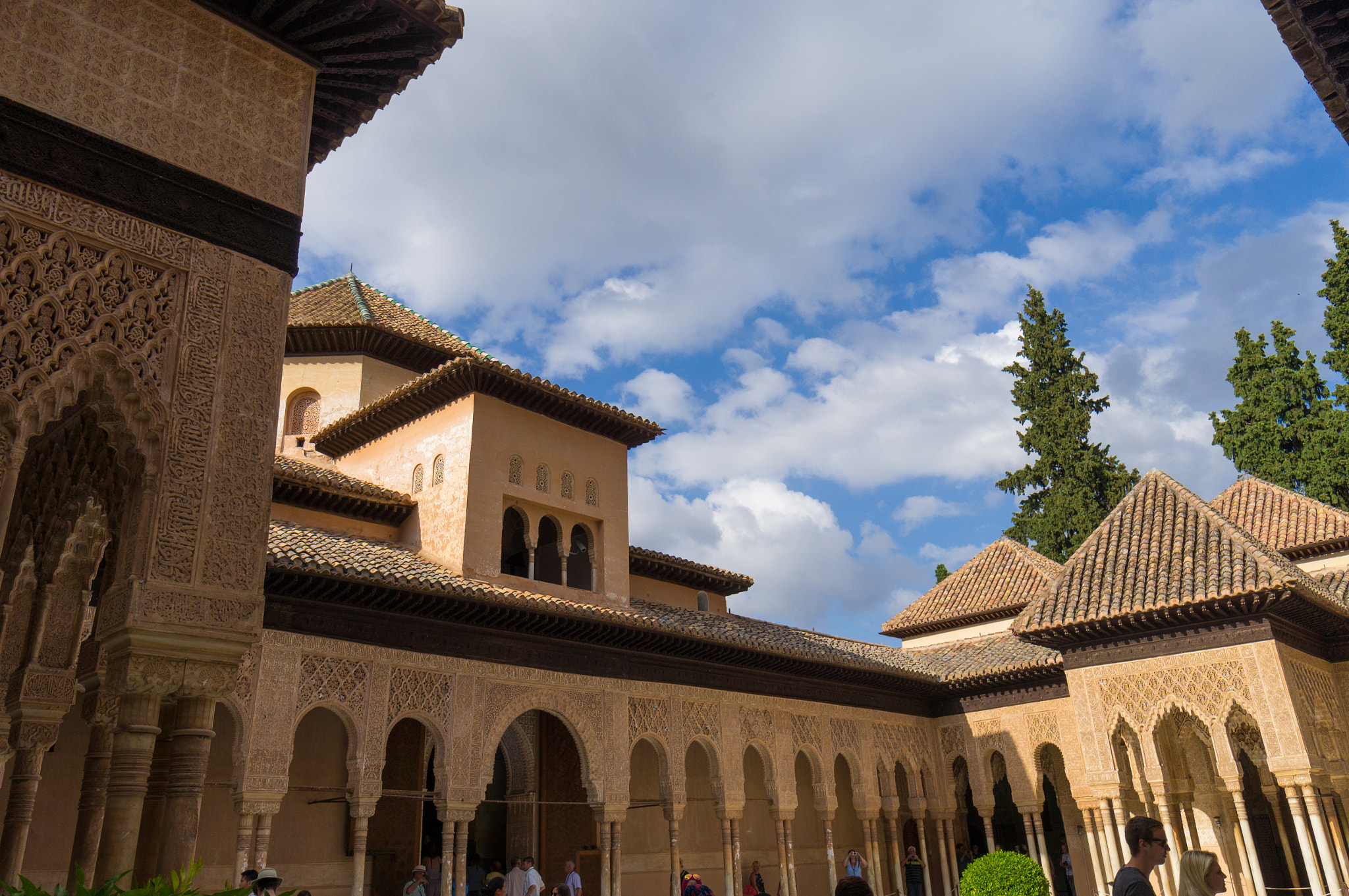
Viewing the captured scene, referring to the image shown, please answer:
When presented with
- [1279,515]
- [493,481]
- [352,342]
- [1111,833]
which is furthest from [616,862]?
[1279,515]

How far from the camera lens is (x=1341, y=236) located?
19609mm

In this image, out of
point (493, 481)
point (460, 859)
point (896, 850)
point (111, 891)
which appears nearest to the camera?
point (111, 891)

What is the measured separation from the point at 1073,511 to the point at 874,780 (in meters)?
9.79

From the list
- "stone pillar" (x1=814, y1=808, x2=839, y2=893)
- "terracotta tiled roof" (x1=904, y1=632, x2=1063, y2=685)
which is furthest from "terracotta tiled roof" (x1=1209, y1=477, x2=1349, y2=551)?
"stone pillar" (x1=814, y1=808, x2=839, y2=893)

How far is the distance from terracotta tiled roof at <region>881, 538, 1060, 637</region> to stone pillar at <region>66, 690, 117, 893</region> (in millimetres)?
17315

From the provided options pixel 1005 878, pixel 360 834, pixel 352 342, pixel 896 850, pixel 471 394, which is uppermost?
pixel 352 342

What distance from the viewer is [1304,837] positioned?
38.0 feet

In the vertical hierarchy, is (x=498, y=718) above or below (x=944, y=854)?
above

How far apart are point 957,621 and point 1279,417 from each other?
325 inches

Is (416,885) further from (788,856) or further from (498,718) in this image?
(788,856)

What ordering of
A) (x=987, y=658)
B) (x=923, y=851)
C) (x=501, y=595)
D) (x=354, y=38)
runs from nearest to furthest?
1. (x=354, y=38)
2. (x=501, y=595)
3. (x=923, y=851)
4. (x=987, y=658)

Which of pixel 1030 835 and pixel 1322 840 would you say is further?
pixel 1030 835

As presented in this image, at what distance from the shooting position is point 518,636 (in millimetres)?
11367

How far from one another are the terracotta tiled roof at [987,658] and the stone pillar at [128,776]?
13.1 metres
